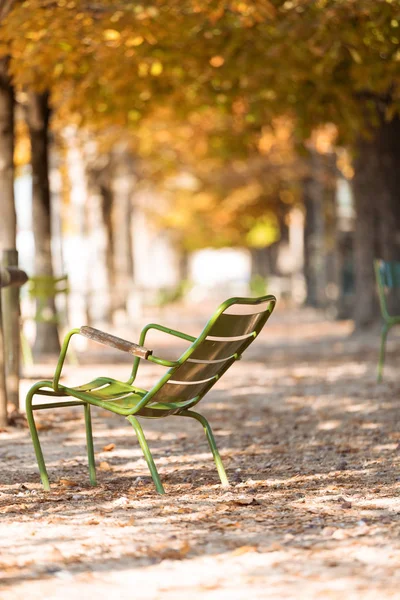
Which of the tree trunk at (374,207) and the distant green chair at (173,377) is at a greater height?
the tree trunk at (374,207)

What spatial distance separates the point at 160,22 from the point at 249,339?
6413 millimetres

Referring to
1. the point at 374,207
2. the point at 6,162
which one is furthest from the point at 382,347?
the point at 374,207

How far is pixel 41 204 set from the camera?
1530 cm

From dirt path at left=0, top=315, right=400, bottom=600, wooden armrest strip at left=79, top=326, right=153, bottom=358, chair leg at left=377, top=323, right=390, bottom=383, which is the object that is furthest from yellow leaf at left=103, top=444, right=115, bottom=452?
chair leg at left=377, top=323, right=390, bottom=383

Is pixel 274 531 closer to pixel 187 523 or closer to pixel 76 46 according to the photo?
pixel 187 523

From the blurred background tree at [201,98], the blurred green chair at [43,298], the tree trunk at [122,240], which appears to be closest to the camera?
the blurred background tree at [201,98]

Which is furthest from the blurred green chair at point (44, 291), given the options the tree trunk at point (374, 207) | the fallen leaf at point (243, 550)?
the fallen leaf at point (243, 550)

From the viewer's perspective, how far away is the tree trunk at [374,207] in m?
17.5

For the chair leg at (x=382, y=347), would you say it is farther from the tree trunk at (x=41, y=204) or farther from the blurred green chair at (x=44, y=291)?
the tree trunk at (x=41, y=204)

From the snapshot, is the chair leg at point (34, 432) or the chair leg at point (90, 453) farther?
the chair leg at point (90, 453)

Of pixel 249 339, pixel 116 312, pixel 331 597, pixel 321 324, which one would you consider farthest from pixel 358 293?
pixel 331 597

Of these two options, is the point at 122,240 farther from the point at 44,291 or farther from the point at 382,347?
the point at 382,347

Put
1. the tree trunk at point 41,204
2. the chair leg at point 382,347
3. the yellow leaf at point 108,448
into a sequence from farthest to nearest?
the tree trunk at point 41,204, the chair leg at point 382,347, the yellow leaf at point 108,448

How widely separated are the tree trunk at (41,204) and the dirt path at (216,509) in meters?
5.93
